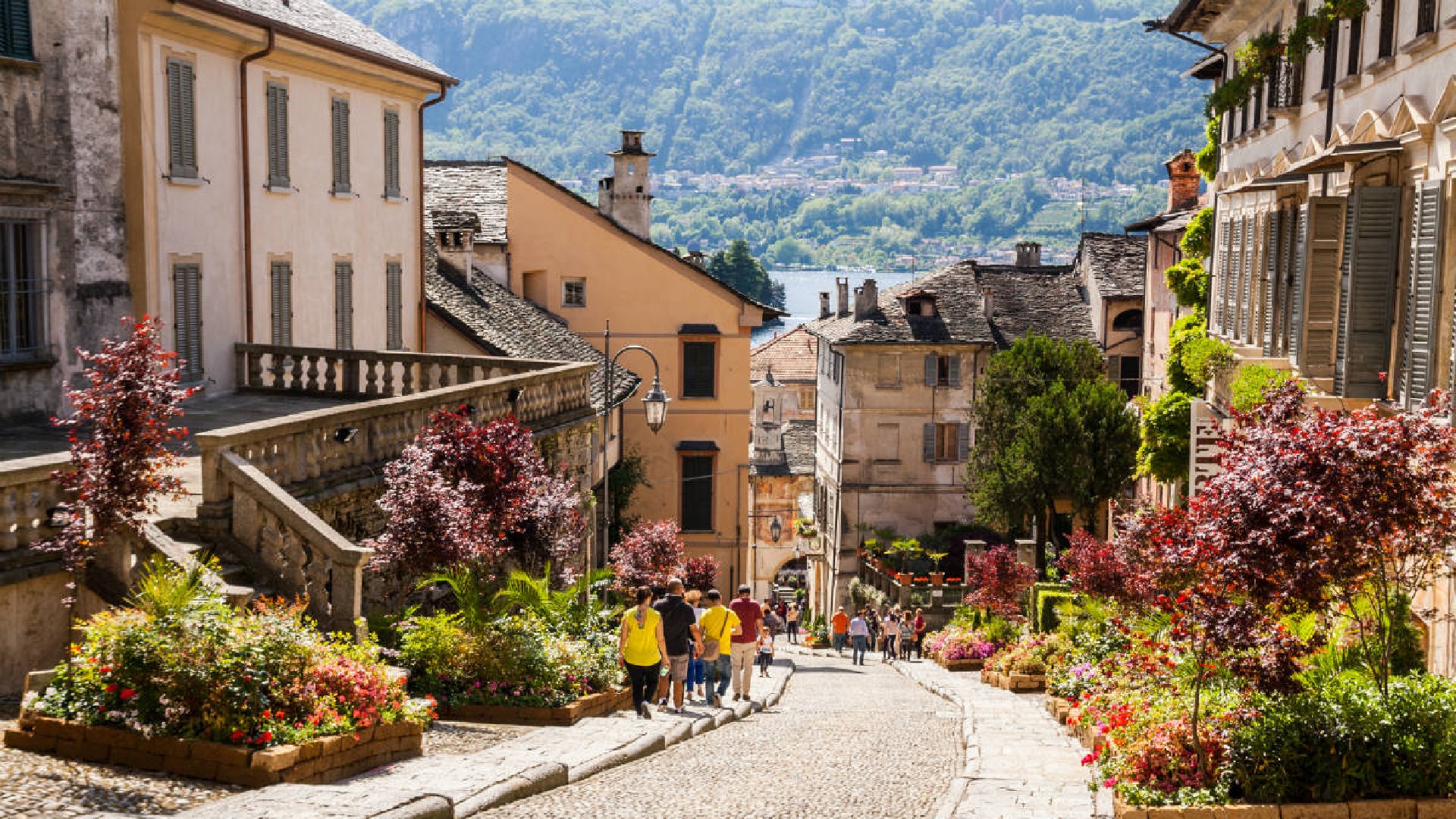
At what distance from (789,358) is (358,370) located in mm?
65422

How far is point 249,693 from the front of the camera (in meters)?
11.1

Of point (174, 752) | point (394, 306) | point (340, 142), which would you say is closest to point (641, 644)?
point (174, 752)

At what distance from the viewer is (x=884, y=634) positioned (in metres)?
45.6

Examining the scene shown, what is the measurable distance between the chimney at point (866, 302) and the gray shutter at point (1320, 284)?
1746 inches

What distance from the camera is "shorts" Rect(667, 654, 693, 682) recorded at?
18.3 meters

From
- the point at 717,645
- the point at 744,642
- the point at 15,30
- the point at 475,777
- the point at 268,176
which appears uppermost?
the point at 15,30

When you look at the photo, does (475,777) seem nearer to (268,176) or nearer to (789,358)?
(268,176)

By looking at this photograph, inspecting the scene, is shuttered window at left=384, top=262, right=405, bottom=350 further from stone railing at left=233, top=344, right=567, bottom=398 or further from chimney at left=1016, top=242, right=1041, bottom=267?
chimney at left=1016, top=242, right=1041, bottom=267

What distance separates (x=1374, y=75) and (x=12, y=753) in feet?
50.6

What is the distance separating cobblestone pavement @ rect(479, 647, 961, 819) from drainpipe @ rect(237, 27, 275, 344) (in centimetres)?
1089

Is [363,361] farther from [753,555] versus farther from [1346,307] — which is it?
[753,555]

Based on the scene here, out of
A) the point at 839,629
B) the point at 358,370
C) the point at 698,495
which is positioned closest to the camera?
the point at 358,370

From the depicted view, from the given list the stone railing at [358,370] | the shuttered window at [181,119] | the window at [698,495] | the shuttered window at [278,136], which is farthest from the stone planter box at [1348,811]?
the window at [698,495]

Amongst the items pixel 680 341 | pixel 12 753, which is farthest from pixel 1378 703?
pixel 680 341
